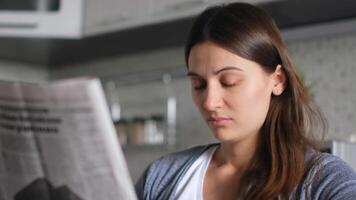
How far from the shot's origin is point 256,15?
986mm

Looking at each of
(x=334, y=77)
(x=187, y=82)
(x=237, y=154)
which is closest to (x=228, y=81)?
(x=237, y=154)

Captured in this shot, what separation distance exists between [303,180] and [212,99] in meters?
0.20

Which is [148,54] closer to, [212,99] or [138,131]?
[138,131]

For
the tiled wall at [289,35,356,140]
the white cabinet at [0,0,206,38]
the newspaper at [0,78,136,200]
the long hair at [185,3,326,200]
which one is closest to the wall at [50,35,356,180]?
the tiled wall at [289,35,356,140]

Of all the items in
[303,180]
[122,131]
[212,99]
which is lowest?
[122,131]

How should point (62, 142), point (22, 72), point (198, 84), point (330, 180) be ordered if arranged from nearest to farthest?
1. point (62, 142)
2. point (330, 180)
3. point (198, 84)
4. point (22, 72)

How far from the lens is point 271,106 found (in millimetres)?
1028

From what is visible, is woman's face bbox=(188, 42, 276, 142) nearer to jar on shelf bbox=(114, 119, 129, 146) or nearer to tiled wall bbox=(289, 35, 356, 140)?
tiled wall bbox=(289, 35, 356, 140)

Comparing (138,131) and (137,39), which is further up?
(137,39)

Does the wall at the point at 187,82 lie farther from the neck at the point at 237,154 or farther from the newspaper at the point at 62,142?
the newspaper at the point at 62,142

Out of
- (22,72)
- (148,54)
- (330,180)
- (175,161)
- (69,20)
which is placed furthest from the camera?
(22,72)

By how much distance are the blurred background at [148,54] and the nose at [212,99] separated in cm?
55

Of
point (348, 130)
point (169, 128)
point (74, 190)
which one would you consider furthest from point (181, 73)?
point (74, 190)

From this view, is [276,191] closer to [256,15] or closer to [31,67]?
[256,15]
